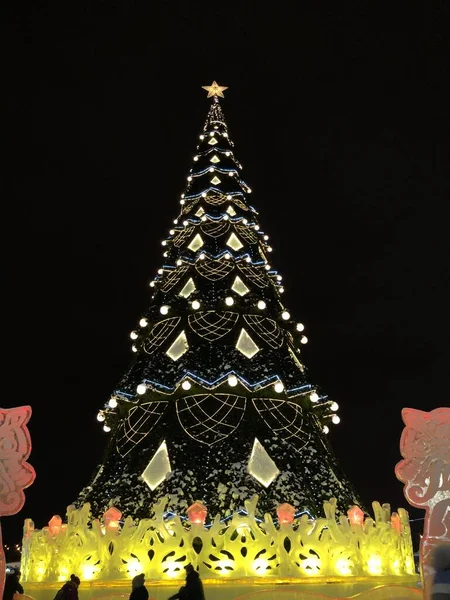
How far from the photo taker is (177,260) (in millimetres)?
12266

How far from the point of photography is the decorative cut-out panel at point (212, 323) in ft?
36.3

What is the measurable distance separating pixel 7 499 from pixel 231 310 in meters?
5.69

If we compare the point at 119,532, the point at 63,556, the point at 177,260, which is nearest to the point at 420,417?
the point at 119,532

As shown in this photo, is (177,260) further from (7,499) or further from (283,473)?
(7,499)

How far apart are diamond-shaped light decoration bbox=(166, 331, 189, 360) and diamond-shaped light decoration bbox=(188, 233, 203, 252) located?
2.27 meters

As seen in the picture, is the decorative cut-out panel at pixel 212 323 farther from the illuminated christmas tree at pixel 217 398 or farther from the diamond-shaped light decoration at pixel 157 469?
the diamond-shaped light decoration at pixel 157 469

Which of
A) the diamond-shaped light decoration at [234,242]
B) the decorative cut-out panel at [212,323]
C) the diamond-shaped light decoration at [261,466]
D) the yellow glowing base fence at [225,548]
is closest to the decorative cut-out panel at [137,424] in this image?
the decorative cut-out panel at [212,323]

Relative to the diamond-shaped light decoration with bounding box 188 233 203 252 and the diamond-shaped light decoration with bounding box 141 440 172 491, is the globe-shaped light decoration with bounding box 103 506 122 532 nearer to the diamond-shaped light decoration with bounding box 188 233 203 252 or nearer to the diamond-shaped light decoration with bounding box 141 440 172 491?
the diamond-shaped light decoration with bounding box 141 440 172 491

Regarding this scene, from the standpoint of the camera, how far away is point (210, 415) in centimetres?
1012

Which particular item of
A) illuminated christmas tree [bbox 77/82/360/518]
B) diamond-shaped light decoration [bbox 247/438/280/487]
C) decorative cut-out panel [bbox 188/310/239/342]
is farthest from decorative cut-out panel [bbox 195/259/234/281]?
diamond-shaped light decoration [bbox 247/438/280/487]

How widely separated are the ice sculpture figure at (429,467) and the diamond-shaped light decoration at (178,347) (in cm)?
504

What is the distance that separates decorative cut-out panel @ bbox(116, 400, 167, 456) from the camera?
10.3 m

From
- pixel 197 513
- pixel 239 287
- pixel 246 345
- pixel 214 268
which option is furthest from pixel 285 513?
pixel 214 268

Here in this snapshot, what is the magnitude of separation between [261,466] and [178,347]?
9.44ft
